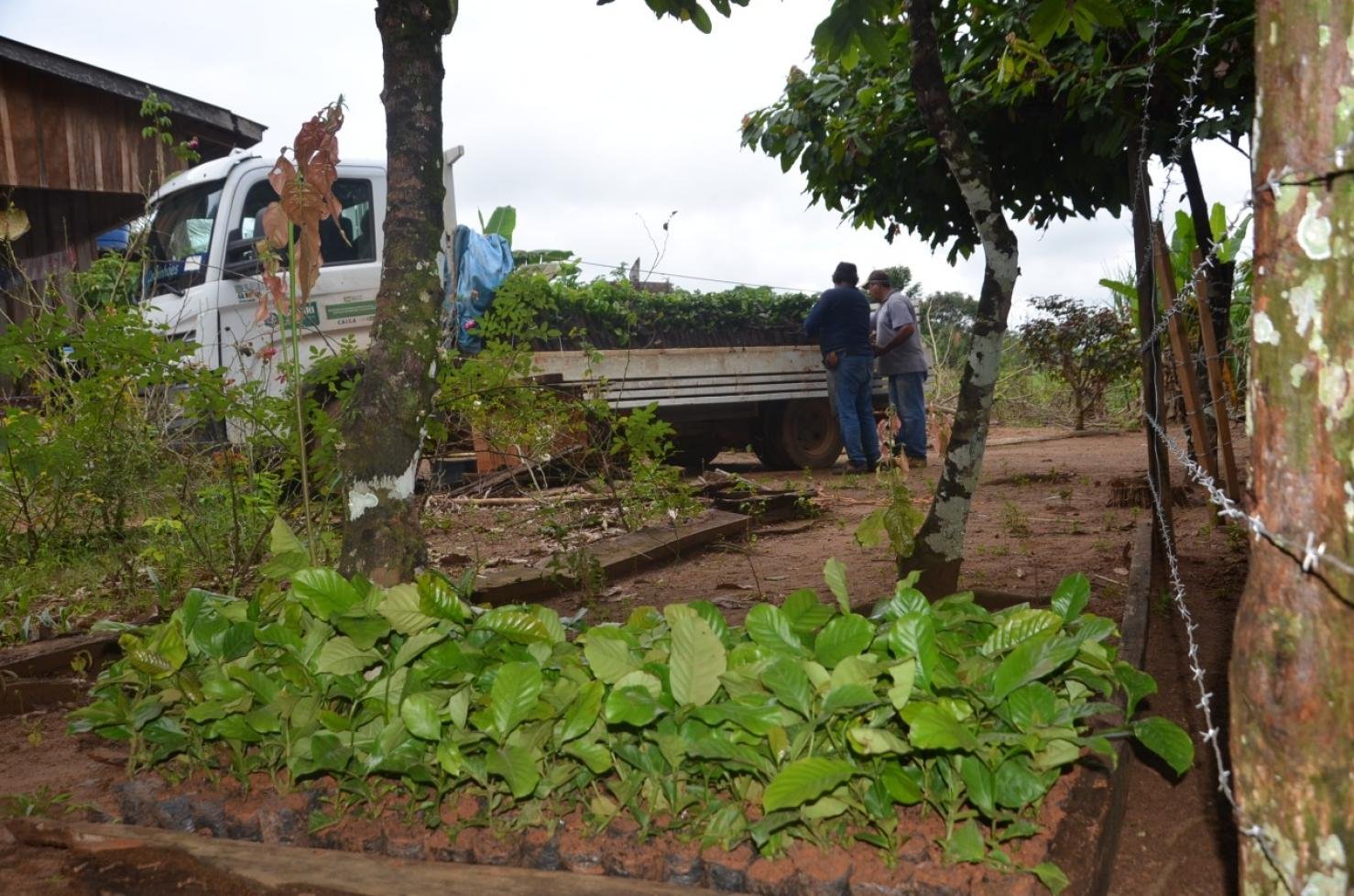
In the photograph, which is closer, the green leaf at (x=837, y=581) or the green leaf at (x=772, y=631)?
the green leaf at (x=772, y=631)

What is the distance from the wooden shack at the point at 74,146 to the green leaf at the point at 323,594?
4.50 metres

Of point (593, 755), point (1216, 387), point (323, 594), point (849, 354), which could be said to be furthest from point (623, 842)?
point (849, 354)

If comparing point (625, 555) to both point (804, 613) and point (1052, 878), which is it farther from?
point (1052, 878)

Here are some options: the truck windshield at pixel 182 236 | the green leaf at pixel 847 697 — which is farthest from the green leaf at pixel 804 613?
the truck windshield at pixel 182 236

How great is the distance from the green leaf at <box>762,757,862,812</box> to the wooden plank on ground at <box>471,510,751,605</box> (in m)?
2.21

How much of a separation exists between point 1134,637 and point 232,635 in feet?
8.11

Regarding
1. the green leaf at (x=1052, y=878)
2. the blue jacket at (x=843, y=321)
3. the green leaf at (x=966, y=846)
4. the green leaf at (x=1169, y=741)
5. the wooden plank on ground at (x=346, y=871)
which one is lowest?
the wooden plank on ground at (x=346, y=871)

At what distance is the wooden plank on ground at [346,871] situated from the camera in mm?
1898

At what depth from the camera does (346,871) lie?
200cm

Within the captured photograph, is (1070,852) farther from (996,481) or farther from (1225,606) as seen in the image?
(996,481)

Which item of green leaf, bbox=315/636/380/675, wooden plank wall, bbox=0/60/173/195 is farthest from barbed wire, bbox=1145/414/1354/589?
wooden plank wall, bbox=0/60/173/195

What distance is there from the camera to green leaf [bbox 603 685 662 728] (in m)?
2.01

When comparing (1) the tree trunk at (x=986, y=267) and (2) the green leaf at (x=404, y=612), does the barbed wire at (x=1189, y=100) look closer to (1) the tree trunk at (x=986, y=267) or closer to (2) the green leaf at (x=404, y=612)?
(1) the tree trunk at (x=986, y=267)

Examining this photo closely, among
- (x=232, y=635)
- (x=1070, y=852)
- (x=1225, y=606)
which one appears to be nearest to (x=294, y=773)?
(x=232, y=635)
